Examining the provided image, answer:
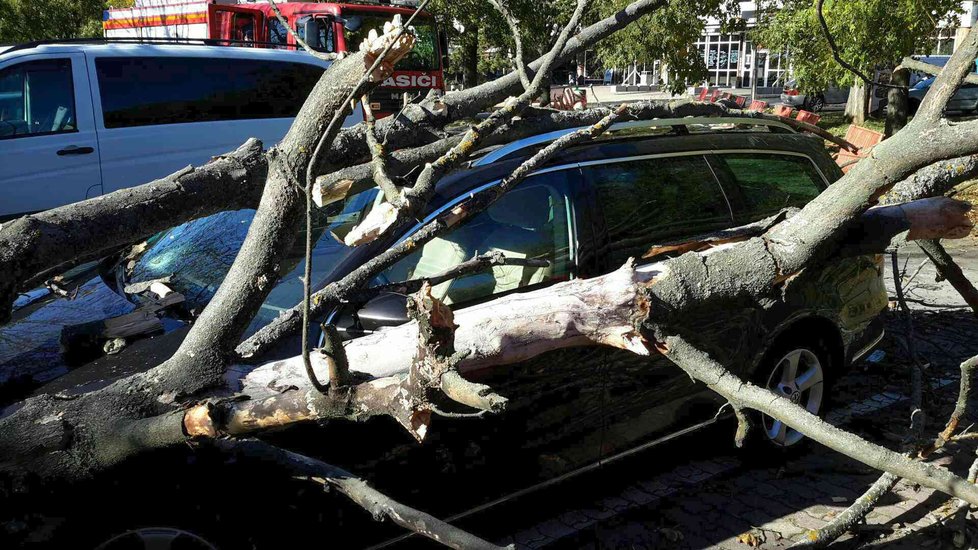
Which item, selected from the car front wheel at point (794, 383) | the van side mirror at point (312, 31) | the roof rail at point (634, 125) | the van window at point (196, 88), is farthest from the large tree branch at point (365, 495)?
the van side mirror at point (312, 31)

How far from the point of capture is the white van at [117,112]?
866 centimetres

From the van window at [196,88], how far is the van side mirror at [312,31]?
6.68 metres

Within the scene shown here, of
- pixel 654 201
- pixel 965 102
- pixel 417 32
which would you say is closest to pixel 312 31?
pixel 417 32

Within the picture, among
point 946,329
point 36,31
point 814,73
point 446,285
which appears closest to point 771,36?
point 814,73

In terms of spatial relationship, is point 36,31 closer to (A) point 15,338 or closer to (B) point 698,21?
(B) point 698,21

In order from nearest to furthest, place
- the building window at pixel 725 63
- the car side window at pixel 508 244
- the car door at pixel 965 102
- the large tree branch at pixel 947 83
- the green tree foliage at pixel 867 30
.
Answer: the large tree branch at pixel 947 83 → the car side window at pixel 508 244 → the green tree foliage at pixel 867 30 → the car door at pixel 965 102 → the building window at pixel 725 63

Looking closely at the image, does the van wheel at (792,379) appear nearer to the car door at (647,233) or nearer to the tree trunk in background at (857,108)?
the car door at (647,233)

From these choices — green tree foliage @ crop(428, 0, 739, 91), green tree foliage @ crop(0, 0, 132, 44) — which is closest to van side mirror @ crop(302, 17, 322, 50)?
green tree foliage @ crop(428, 0, 739, 91)

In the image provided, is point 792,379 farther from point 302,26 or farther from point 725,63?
point 725,63

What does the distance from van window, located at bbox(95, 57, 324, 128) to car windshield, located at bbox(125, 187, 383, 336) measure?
5217 millimetres

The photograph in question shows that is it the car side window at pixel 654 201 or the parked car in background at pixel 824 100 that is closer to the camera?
the car side window at pixel 654 201

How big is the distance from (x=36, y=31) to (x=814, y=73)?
700 inches

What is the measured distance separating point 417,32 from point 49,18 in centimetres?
1024

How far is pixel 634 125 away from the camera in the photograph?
4508 millimetres
